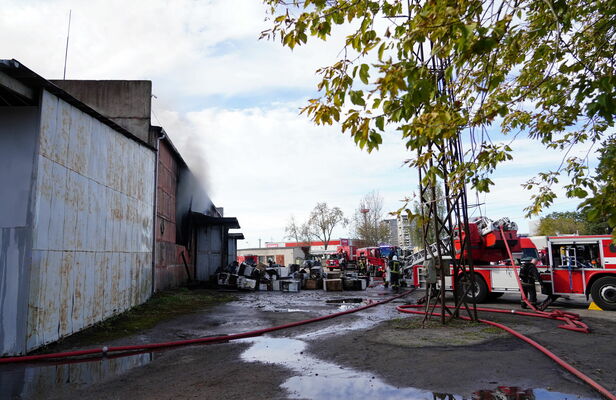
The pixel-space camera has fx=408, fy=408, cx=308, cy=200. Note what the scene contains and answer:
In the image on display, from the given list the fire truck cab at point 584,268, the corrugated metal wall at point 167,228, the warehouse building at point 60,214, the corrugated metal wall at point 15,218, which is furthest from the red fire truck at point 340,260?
the corrugated metal wall at point 15,218

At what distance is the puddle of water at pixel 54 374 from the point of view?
5.27 metres

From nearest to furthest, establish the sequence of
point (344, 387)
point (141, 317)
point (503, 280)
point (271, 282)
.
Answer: point (344, 387) < point (141, 317) < point (503, 280) < point (271, 282)

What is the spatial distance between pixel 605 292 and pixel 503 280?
2707 millimetres

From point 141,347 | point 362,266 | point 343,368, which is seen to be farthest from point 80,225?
point 362,266

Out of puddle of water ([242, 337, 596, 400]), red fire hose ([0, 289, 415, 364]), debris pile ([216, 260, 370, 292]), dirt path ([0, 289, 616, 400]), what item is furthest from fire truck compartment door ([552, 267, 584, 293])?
debris pile ([216, 260, 370, 292])

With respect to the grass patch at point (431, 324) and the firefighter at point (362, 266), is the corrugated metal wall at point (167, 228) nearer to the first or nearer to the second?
the grass patch at point (431, 324)

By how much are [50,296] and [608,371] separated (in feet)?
29.8

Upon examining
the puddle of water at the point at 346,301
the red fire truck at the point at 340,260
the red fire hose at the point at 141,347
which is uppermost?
the red fire truck at the point at 340,260

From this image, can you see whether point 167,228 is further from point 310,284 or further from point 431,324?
point 431,324

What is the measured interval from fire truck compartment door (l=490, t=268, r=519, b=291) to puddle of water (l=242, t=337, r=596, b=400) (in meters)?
9.15

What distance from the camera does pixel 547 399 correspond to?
4.44m

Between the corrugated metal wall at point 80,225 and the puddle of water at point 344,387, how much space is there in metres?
4.01

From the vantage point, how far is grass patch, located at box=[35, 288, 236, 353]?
8.10 metres

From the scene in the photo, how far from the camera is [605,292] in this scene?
38.3 feet
